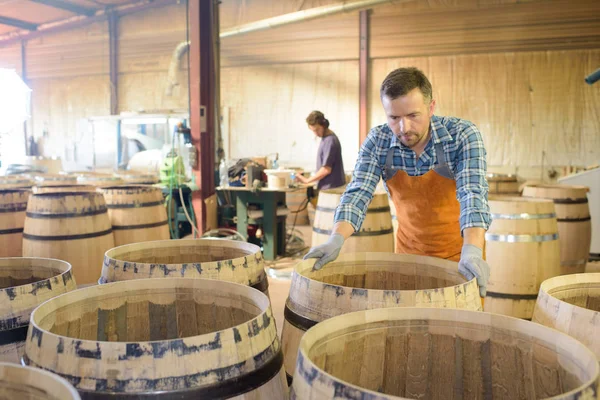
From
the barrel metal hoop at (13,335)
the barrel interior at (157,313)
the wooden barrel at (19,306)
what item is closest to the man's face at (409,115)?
the barrel interior at (157,313)

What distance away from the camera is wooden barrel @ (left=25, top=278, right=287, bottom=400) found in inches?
43.9

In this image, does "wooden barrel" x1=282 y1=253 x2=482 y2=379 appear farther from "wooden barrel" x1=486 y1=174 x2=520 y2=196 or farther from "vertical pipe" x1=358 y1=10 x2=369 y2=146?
"vertical pipe" x1=358 y1=10 x2=369 y2=146

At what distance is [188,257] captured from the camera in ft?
8.14

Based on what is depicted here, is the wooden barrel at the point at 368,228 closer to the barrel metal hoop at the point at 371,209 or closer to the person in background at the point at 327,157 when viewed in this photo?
the barrel metal hoop at the point at 371,209

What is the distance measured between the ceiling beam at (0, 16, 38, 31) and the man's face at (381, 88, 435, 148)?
42.6 ft

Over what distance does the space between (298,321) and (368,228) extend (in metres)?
2.27

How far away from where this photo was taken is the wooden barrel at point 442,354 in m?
1.21

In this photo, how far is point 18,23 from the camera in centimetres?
1291

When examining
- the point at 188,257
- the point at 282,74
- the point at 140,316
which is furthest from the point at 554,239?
the point at 282,74

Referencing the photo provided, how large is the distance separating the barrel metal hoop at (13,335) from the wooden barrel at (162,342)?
21 centimetres

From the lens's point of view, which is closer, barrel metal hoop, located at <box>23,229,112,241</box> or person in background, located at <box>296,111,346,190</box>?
barrel metal hoop, located at <box>23,229,112,241</box>

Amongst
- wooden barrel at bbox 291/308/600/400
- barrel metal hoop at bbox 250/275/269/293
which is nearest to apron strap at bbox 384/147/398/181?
barrel metal hoop at bbox 250/275/269/293

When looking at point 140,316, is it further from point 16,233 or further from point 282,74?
point 282,74

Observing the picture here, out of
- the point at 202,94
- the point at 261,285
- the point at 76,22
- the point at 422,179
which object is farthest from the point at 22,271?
the point at 76,22
